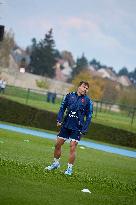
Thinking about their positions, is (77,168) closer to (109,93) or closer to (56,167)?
(56,167)

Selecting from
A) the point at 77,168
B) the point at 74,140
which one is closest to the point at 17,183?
the point at 74,140

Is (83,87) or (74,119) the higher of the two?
(83,87)

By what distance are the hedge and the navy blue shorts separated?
55.7 ft

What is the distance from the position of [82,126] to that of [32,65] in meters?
106

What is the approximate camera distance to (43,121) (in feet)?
99.7

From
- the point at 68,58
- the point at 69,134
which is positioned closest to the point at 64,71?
the point at 68,58

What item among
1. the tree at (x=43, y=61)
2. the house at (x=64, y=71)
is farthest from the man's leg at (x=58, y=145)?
the house at (x=64, y=71)

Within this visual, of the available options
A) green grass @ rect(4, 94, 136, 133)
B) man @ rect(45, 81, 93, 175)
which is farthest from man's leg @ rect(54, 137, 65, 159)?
green grass @ rect(4, 94, 136, 133)

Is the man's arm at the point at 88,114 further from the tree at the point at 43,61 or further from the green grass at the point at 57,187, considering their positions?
the tree at the point at 43,61

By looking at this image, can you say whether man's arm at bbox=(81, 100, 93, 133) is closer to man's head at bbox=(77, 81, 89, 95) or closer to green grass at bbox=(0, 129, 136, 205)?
man's head at bbox=(77, 81, 89, 95)

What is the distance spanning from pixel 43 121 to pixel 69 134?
1928 centimetres

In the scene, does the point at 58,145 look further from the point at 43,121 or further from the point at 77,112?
the point at 43,121

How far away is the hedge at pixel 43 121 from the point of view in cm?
2817

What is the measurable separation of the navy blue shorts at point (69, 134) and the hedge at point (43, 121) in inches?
669
